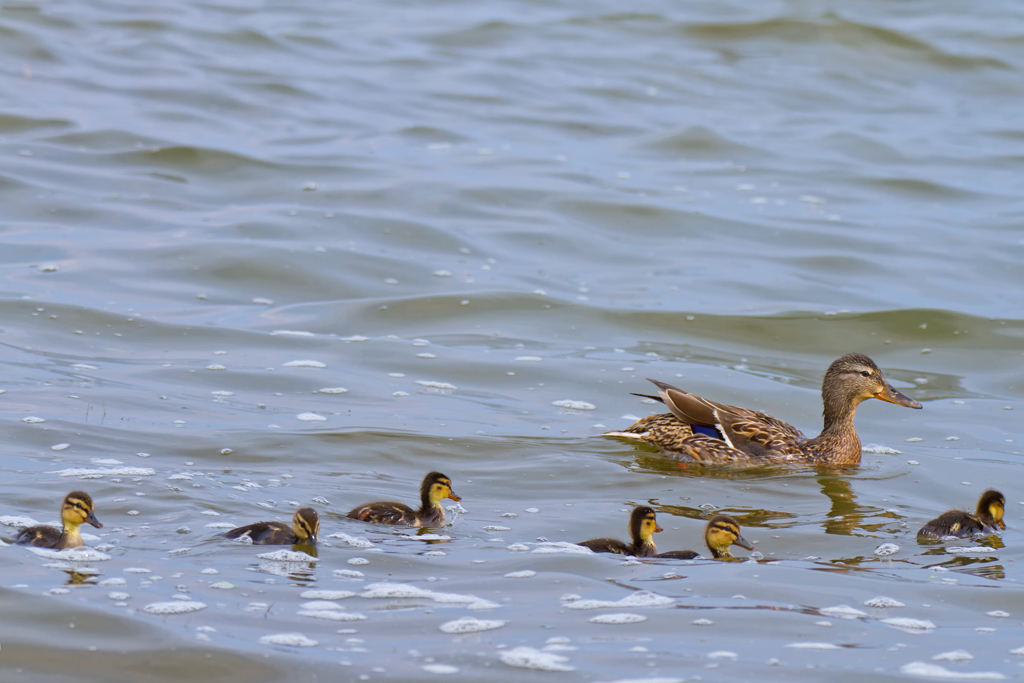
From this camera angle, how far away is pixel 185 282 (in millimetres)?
13766

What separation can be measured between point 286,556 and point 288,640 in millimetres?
962

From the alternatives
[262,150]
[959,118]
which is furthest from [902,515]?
[959,118]

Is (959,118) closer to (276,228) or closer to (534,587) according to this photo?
(276,228)

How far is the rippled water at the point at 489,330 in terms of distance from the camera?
19.9ft

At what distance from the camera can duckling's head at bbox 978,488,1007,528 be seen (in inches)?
312

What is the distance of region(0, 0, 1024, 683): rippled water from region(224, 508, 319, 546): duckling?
0.12 meters

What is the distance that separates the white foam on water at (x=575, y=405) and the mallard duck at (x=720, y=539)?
3.56 m

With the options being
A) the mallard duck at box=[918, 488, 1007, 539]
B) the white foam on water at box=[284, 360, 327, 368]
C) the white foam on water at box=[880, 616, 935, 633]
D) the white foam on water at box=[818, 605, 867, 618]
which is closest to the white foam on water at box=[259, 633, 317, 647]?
the white foam on water at box=[818, 605, 867, 618]

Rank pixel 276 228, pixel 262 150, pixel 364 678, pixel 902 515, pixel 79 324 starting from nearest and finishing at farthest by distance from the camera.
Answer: pixel 364 678 < pixel 902 515 < pixel 79 324 < pixel 276 228 < pixel 262 150

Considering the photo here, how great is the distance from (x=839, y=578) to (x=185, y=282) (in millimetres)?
8817

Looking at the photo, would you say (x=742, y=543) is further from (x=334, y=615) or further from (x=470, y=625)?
(x=334, y=615)

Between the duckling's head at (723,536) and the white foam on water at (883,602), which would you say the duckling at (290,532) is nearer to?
the duckling's head at (723,536)

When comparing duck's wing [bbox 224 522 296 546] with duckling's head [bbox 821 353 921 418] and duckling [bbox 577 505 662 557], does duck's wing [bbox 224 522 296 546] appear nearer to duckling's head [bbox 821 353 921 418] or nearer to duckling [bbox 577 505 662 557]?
duckling [bbox 577 505 662 557]

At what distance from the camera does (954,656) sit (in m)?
5.93
